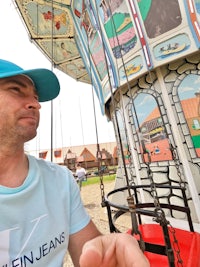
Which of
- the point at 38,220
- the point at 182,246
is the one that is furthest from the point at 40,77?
the point at 182,246

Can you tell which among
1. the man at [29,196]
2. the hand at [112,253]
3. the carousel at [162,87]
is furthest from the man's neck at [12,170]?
the carousel at [162,87]

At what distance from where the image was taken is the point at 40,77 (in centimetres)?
84

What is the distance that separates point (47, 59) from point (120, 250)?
21.1ft

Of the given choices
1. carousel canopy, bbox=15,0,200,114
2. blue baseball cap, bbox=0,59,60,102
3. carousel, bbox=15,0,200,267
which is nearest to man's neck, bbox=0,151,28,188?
blue baseball cap, bbox=0,59,60,102

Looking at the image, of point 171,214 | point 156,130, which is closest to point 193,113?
point 156,130

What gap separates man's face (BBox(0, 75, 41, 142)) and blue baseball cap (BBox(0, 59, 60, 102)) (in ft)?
0.13

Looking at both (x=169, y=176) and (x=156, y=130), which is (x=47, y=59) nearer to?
(x=156, y=130)

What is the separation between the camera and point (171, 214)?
2625mm

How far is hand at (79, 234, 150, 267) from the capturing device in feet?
1.06

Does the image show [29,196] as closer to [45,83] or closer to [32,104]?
[32,104]

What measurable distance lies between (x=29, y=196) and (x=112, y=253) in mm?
399

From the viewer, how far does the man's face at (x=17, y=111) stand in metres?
0.67

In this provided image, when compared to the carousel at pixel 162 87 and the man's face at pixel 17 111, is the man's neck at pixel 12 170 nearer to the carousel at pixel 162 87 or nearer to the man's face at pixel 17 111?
the man's face at pixel 17 111

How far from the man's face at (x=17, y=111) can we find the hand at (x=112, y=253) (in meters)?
0.50
